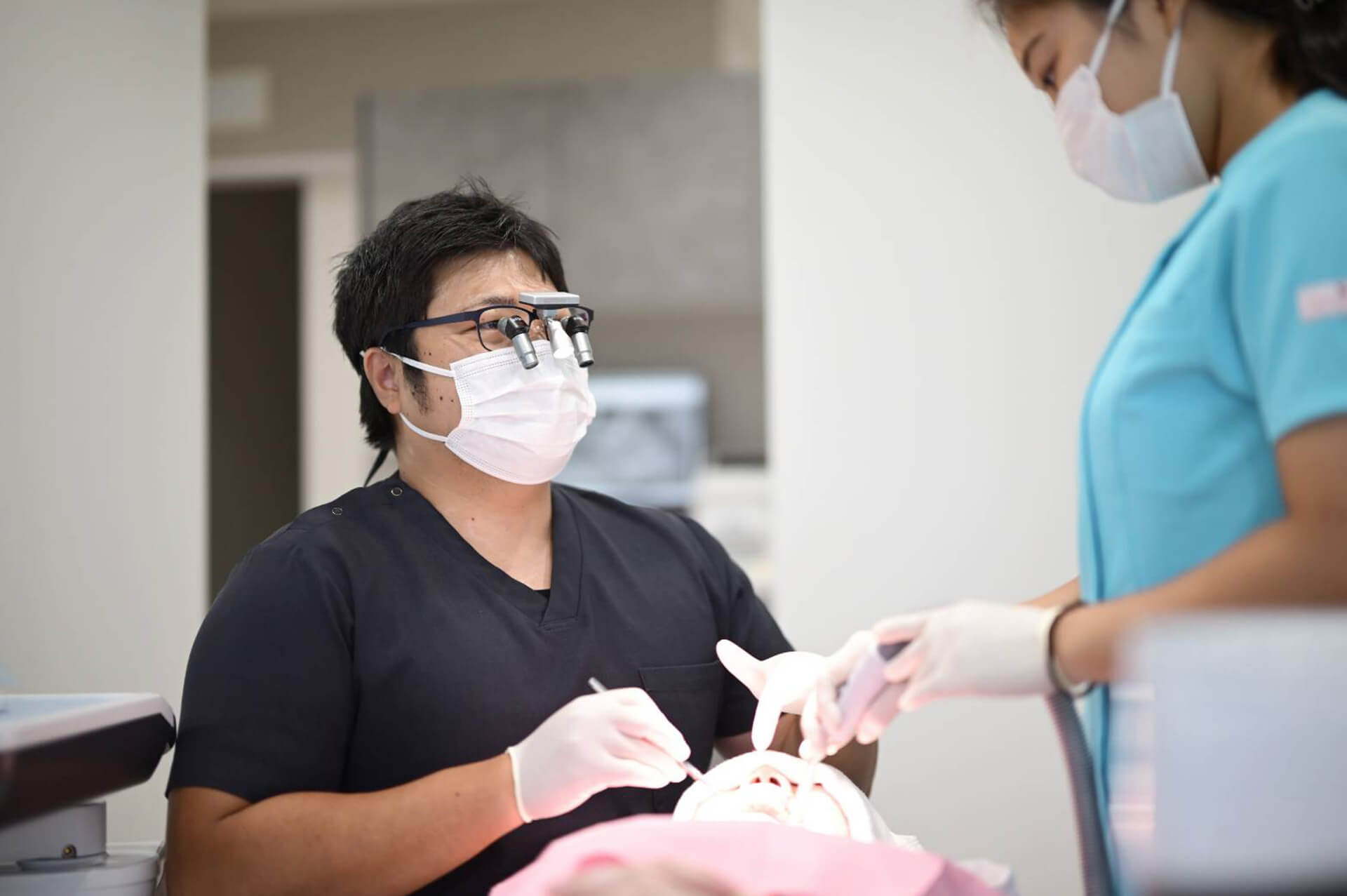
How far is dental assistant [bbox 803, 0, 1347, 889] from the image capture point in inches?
35.4

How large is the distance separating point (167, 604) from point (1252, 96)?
2021 mm

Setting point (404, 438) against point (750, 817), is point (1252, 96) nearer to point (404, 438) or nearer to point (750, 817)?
point (750, 817)

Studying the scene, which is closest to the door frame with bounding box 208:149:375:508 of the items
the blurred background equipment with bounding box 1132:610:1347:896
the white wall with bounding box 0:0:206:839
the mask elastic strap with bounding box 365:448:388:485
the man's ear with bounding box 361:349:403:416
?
the white wall with bounding box 0:0:206:839

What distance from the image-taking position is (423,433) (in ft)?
5.48

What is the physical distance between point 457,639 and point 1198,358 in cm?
91

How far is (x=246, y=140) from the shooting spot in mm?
4691

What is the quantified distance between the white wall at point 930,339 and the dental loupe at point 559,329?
87 centimetres

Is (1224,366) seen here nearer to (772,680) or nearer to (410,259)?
(772,680)

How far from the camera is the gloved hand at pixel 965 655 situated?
1.02 m

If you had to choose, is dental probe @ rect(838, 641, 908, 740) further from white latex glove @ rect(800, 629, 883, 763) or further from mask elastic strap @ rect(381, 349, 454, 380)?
mask elastic strap @ rect(381, 349, 454, 380)

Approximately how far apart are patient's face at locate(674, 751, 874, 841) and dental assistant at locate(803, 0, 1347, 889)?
154mm

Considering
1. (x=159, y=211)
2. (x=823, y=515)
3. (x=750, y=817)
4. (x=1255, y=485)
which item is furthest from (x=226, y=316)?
(x=1255, y=485)

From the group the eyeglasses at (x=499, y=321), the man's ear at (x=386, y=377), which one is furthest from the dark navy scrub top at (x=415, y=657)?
the eyeglasses at (x=499, y=321)

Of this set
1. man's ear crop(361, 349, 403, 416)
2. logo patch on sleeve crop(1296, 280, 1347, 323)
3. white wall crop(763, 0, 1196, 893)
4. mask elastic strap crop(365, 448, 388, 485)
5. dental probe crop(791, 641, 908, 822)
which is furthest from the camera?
white wall crop(763, 0, 1196, 893)
